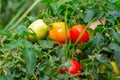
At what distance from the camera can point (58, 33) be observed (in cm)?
92

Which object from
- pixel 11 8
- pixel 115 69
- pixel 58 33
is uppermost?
pixel 11 8

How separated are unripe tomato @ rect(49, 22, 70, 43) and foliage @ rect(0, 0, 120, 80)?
0.01 meters

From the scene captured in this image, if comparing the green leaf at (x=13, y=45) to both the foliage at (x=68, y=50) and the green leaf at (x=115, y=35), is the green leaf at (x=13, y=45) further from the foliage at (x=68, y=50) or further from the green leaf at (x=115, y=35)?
the green leaf at (x=115, y=35)

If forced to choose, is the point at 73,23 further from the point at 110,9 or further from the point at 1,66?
the point at 1,66

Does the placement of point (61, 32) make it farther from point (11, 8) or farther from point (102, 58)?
point (11, 8)

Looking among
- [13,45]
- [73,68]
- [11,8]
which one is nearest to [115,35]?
[73,68]

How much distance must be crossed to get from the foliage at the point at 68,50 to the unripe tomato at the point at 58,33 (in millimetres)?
15

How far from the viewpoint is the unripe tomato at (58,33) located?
0.92m

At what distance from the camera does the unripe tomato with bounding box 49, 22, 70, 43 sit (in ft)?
3.03

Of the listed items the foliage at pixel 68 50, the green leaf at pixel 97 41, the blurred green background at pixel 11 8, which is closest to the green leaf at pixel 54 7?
the foliage at pixel 68 50

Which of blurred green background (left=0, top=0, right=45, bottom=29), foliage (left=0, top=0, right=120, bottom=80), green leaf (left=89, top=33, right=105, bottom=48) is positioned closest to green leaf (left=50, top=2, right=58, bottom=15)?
foliage (left=0, top=0, right=120, bottom=80)

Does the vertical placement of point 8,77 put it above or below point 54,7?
below

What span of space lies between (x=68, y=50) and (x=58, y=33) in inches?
2.2

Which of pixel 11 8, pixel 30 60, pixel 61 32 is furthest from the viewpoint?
pixel 11 8
